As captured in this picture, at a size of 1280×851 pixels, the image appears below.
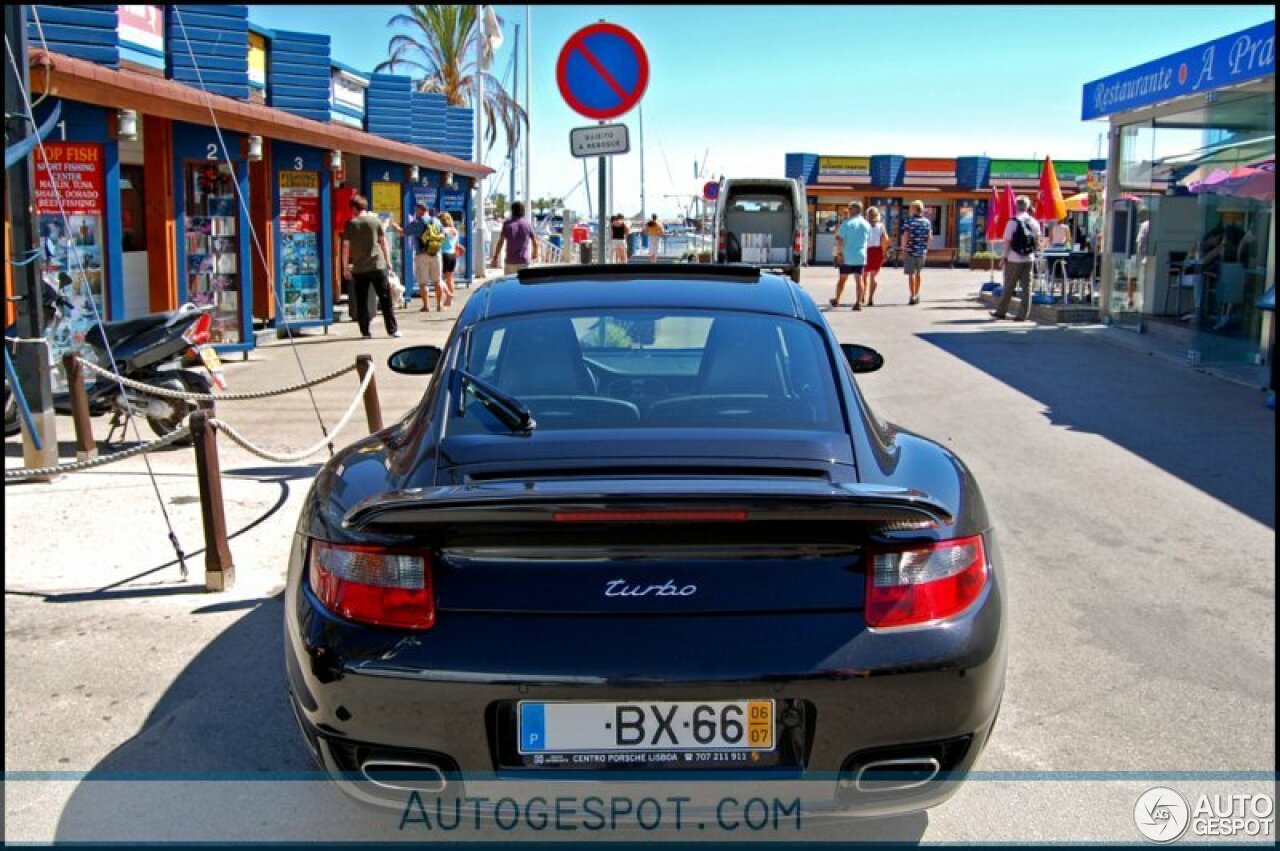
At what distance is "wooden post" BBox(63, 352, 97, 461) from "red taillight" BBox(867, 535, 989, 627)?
6.72 m

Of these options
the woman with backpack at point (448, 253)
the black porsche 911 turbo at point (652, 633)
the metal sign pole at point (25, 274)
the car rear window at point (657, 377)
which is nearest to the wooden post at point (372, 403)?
the metal sign pole at point (25, 274)

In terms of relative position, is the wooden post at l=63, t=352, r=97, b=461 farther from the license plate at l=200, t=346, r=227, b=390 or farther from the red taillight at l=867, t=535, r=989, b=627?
the red taillight at l=867, t=535, r=989, b=627

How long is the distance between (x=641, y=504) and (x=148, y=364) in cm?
716

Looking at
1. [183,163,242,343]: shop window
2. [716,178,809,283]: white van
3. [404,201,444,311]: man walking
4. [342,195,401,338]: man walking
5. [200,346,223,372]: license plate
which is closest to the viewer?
[200,346,223,372]: license plate

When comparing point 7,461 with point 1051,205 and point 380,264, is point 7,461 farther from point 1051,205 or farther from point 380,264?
point 1051,205

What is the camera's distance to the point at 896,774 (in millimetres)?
2922

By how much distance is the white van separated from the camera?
80.9 feet

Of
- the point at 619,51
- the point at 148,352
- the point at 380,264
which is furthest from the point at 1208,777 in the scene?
the point at 380,264

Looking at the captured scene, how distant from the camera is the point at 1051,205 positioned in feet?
76.3

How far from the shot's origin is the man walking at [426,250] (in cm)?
Result: 2052

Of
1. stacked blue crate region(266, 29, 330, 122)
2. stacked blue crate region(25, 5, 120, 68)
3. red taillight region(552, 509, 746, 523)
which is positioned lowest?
red taillight region(552, 509, 746, 523)

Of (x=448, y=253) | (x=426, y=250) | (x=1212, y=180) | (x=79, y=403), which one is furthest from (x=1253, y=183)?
(x=448, y=253)

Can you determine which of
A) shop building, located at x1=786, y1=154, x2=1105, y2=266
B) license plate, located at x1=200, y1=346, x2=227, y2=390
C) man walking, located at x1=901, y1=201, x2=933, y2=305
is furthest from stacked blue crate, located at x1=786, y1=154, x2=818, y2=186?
license plate, located at x1=200, y1=346, x2=227, y2=390

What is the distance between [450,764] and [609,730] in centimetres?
39
